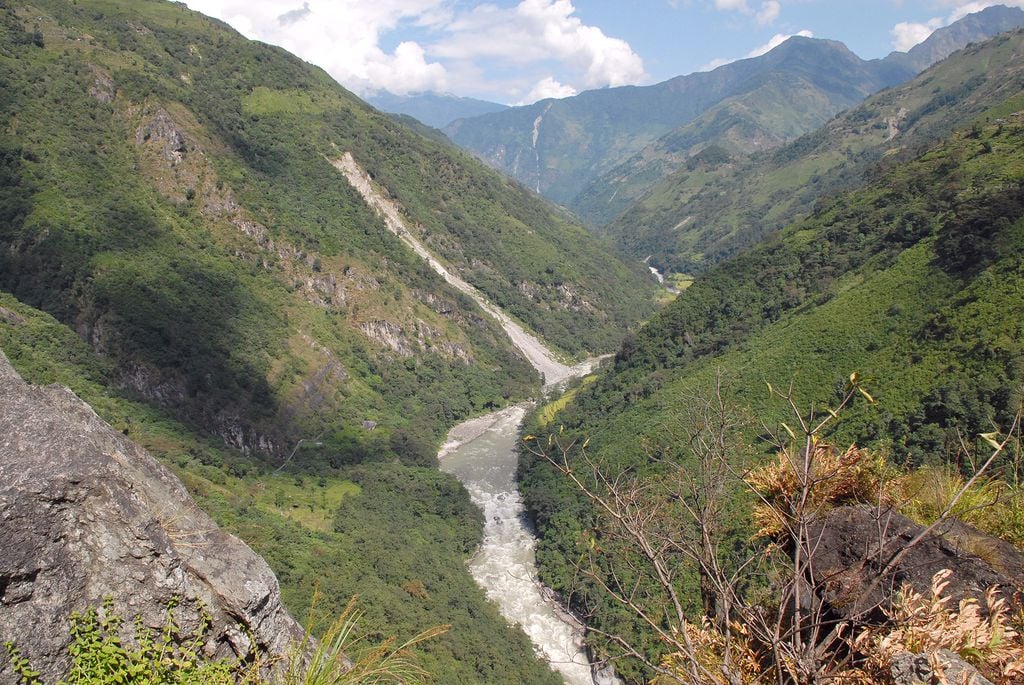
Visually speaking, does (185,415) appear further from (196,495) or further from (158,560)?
(158,560)

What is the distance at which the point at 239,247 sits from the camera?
2963 inches

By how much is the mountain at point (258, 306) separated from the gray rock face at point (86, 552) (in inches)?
737

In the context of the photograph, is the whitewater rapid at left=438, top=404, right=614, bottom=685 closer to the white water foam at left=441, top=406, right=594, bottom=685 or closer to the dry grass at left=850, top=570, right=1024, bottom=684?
the white water foam at left=441, top=406, right=594, bottom=685

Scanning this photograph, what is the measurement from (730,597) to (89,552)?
20.0 ft

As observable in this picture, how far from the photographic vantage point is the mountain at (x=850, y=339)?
31.9m

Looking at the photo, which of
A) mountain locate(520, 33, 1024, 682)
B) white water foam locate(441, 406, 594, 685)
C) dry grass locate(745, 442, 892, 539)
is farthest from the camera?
white water foam locate(441, 406, 594, 685)

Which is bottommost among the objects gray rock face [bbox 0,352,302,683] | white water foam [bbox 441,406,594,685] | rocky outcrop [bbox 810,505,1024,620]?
white water foam [bbox 441,406,594,685]

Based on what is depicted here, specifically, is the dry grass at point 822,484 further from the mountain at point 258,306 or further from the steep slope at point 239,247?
the steep slope at point 239,247

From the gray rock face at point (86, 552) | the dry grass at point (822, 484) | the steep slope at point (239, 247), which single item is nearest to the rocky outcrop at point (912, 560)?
the dry grass at point (822, 484)

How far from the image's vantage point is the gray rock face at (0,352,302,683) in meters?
5.23

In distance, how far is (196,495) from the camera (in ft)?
119

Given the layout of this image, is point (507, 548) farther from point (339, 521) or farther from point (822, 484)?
point (822, 484)

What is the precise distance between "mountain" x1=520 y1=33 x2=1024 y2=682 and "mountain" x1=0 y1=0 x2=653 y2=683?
45.8 feet

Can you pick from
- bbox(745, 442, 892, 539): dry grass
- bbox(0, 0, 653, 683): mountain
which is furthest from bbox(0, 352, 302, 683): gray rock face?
bbox(0, 0, 653, 683): mountain
